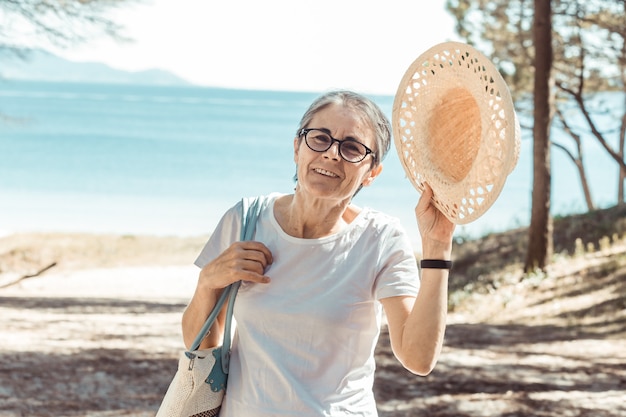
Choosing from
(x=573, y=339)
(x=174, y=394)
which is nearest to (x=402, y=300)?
(x=174, y=394)

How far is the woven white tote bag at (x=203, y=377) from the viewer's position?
2012 millimetres

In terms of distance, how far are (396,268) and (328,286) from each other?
156mm

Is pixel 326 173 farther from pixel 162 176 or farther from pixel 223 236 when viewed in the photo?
pixel 162 176

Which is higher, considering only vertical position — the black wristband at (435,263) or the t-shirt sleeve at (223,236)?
the t-shirt sleeve at (223,236)

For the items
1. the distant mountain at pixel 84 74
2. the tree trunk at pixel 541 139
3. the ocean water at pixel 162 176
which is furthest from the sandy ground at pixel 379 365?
the distant mountain at pixel 84 74

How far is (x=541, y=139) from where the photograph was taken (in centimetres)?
927

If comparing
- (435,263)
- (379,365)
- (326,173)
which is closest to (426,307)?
(435,263)

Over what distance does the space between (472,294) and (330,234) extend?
7.68m

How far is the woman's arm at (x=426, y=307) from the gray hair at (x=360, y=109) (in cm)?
20

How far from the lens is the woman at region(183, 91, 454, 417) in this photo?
195cm

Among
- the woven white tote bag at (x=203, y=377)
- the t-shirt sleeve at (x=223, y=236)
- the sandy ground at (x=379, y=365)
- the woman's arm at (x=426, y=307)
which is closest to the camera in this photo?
the woman's arm at (x=426, y=307)

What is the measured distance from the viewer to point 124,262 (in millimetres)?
13656

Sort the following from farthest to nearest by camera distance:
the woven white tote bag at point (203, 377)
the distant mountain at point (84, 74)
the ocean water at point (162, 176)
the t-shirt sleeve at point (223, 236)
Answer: the distant mountain at point (84, 74) → the ocean water at point (162, 176) → the t-shirt sleeve at point (223, 236) → the woven white tote bag at point (203, 377)

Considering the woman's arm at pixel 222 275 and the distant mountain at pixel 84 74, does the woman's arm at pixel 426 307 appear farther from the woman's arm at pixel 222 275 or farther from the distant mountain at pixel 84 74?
the distant mountain at pixel 84 74
